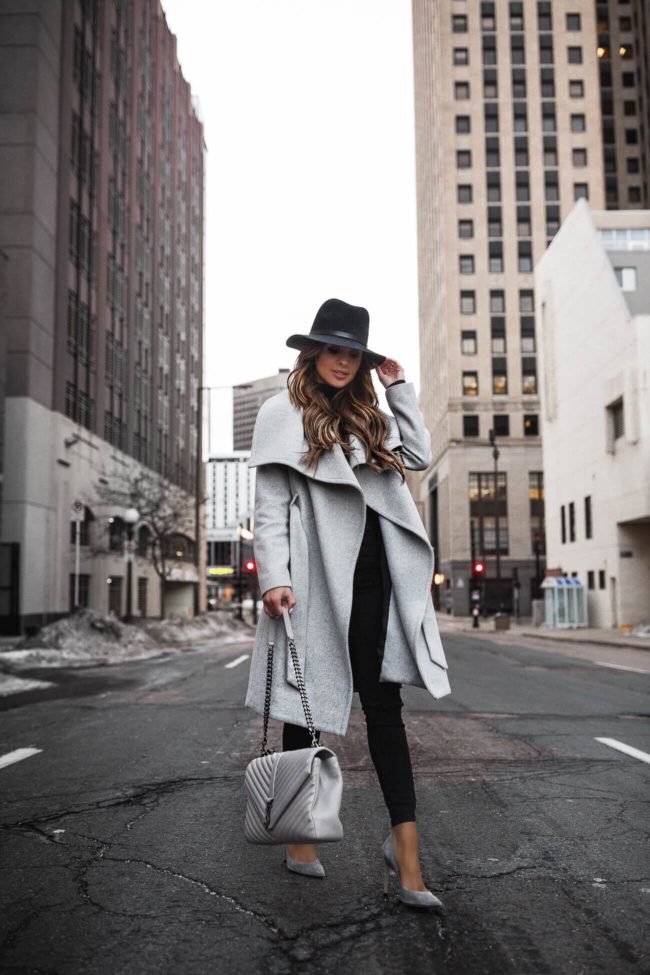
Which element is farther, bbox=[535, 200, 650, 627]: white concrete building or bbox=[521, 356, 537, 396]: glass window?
bbox=[521, 356, 537, 396]: glass window

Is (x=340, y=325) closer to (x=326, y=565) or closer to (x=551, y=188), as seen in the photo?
(x=326, y=565)

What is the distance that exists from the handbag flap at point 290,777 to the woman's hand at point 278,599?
0.49 m

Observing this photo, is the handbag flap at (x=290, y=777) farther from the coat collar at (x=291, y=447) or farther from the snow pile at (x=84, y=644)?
the snow pile at (x=84, y=644)

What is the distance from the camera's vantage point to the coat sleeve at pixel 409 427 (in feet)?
11.0

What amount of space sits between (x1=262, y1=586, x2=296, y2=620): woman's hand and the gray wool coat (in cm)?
3

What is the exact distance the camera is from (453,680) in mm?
11586

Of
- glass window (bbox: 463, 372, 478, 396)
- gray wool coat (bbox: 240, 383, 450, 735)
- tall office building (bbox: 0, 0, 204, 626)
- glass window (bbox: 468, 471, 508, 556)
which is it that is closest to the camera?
gray wool coat (bbox: 240, 383, 450, 735)

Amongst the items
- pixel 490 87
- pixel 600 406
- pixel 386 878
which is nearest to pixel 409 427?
pixel 386 878

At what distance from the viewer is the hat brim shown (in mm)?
3240

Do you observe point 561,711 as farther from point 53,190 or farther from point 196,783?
point 53,190

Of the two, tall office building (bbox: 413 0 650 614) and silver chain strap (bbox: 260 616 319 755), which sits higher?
tall office building (bbox: 413 0 650 614)

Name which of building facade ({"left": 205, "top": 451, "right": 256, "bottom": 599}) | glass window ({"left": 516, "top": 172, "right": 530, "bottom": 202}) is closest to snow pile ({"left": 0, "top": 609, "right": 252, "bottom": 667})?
Result: glass window ({"left": 516, "top": 172, "right": 530, "bottom": 202})

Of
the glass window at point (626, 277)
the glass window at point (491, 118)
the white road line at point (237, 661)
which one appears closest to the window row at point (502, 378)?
the glass window at point (491, 118)

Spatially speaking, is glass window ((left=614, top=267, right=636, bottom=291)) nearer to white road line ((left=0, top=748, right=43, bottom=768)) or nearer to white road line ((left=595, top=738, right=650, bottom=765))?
white road line ((left=595, top=738, right=650, bottom=765))
